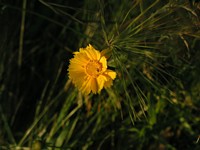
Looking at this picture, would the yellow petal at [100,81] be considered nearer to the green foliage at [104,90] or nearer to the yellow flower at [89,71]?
the yellow flower at [89,71]

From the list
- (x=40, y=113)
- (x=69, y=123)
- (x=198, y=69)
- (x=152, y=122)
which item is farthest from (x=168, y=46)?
(x=40, y=113)

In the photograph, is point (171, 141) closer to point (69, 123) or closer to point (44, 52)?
point (69, 123)

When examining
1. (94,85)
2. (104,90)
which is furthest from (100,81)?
(104,90)

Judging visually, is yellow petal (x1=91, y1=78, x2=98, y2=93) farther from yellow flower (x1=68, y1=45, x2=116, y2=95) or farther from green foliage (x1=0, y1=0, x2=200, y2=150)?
green foliage (x1=0, y1=0, x2=200, y2=150)

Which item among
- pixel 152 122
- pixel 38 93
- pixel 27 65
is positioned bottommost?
pixel 152 122

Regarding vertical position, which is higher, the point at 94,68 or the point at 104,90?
the point at 94,68

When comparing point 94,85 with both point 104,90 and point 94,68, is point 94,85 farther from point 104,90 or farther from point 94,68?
point 104,90
